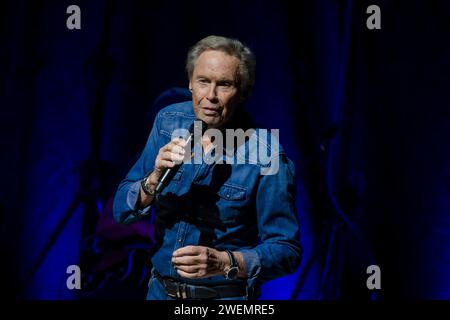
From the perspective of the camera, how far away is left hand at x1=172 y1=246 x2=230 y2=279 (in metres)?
1.38

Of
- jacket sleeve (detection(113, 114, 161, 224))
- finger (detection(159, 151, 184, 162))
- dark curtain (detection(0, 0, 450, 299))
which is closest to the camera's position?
finger (detection(159, 151, 184, 162))

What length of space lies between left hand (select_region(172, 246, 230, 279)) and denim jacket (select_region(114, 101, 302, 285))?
10 centimetres

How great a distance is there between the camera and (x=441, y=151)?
7.27 ft

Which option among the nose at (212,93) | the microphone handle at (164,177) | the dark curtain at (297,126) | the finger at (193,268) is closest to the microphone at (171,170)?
the microphone handle at (164,177)

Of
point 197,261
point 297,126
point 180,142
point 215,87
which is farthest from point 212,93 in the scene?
point 297,126

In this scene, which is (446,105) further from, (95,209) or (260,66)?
(95,209)

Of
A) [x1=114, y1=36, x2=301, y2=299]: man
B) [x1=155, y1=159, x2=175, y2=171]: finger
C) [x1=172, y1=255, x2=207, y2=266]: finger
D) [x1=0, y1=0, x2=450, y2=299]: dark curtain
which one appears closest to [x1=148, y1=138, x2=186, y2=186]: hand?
[x1=155, y1=159, x2=175, y2=171]: finger

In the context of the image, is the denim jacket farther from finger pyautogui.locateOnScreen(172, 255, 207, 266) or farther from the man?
→ finger pyautogui.locateOnScreen(172, 255, 207, 266)

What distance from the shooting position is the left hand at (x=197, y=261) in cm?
138

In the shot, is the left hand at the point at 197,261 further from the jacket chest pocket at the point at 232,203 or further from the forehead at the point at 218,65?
the forehead at the point at 218,65

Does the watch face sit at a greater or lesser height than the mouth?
lesser

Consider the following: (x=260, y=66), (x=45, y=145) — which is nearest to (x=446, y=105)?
(x=260, y=66)

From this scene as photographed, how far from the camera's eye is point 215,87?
1.58 meters
